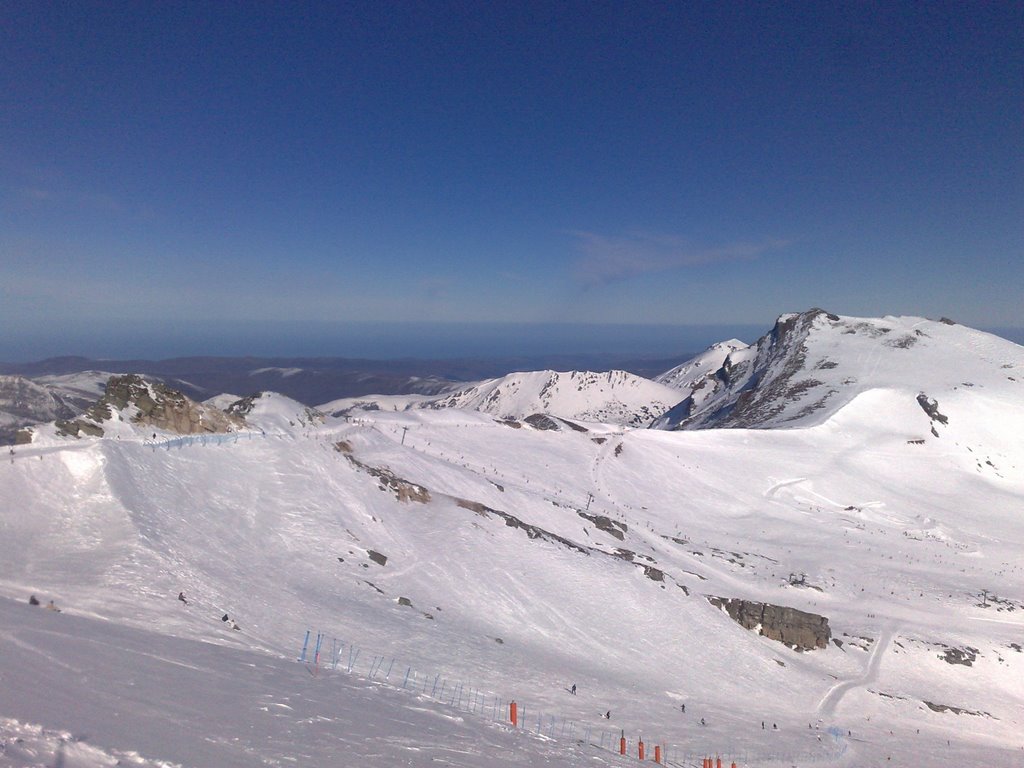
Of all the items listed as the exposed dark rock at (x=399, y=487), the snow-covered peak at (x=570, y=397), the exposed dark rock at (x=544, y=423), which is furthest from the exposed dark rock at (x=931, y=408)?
the snow-covered peak at (x=570, y=397)

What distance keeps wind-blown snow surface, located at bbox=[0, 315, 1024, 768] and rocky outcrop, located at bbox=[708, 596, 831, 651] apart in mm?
710

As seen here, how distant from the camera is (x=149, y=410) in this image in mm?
27094

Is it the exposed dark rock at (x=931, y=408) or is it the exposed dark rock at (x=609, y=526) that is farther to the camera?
the exposed dark rock at (x=931, y=408)

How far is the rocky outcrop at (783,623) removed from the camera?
3173 centimetres

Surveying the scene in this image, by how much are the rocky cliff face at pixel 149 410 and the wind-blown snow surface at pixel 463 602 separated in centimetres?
209

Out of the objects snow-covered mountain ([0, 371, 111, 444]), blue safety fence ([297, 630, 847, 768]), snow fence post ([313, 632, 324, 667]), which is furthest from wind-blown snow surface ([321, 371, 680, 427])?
snow fence post ([313, 632, 324, 667])

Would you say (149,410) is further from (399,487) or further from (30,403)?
(30,403)

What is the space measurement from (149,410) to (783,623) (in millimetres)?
34821

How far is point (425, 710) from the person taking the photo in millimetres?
12297

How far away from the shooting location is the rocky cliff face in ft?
79.8

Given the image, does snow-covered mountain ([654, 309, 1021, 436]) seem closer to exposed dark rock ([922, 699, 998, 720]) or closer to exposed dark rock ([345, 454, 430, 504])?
exposed dark rock ([922, 699, 998, 720])

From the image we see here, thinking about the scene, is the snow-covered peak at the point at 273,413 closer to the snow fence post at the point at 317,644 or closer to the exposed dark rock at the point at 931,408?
the snow fence post at the point at 317,644

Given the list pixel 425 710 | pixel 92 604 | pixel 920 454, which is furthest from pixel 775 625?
pixel 920 454

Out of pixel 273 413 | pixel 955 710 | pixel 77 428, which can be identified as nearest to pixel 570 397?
pixel 273 413
